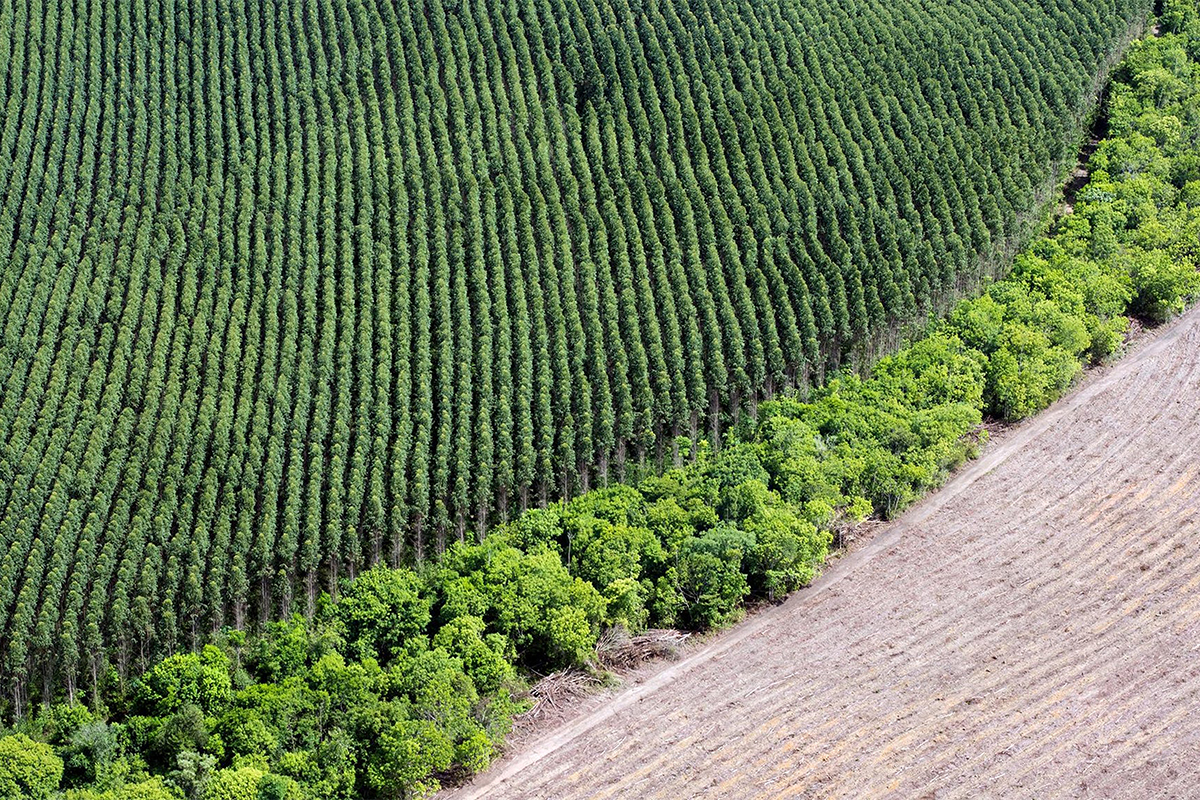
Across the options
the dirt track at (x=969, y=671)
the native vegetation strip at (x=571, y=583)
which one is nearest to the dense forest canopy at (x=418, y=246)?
the native vegetation strip at (x=571, y=583)

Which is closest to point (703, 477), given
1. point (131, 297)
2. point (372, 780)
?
point (372, 780)

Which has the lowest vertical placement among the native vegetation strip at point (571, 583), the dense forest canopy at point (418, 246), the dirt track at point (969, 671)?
the dirt track at point (969, 671)

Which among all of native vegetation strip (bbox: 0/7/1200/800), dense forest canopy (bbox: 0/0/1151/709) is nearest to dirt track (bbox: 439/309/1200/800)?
native vegetation strip (bbox: 0/7/1200/800)

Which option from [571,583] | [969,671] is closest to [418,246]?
[571,583]

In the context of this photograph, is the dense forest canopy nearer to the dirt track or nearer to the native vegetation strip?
the native vegetation strip

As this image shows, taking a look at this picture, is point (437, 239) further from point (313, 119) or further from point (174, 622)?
point (174, 622)

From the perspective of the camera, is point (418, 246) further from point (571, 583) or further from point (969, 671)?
point (969, 671)

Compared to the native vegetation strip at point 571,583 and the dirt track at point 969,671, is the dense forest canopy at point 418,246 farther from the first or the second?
the dirt track at point 969,671
